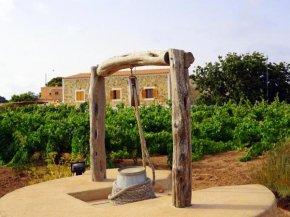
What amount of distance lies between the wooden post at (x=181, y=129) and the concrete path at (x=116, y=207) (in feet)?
0.64

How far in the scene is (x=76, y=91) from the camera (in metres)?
27.5

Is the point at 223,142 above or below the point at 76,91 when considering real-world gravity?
below

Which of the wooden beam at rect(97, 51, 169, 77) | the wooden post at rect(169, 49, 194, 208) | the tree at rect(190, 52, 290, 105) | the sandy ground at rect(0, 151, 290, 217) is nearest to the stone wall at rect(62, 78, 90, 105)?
the tree at rect(190, 52, 290, 105)

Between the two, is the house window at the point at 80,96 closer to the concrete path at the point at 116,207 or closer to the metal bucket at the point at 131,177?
the concrete path at the point at 116,207

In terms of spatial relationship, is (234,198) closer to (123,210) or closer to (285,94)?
(123,210)

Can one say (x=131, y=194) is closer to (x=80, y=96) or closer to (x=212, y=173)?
(x=212, y=173)

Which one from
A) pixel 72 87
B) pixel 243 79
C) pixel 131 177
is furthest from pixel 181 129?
pixel 72 87

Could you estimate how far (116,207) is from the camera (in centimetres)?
358

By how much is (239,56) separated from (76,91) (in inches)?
473

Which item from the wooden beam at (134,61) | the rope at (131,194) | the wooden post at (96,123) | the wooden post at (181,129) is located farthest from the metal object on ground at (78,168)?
the wooden post at (181,129)

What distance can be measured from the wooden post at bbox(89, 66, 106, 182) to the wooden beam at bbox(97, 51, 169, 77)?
0.50ft

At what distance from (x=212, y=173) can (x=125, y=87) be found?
18701 millimetres

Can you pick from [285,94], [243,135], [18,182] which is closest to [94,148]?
[18,182]

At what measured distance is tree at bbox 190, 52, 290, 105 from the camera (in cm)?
2406
